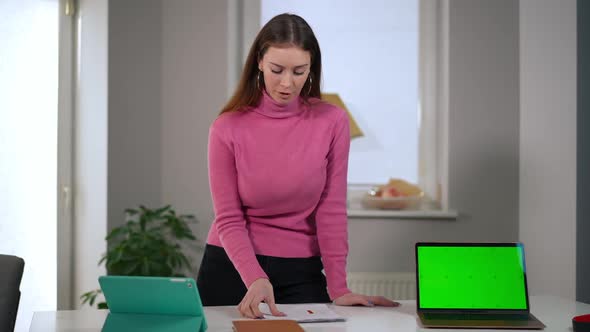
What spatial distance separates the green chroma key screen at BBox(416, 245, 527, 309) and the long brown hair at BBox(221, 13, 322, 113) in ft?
2.04

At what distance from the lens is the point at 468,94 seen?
3.89 m

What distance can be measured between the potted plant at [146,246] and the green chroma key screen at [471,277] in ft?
6.15

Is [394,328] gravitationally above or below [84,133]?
below

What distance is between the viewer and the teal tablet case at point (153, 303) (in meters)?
1.62

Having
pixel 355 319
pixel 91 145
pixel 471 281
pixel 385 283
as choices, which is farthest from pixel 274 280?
pixel 91 145

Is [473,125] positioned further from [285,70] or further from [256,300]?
[256,300]

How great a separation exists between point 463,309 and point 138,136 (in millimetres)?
2363

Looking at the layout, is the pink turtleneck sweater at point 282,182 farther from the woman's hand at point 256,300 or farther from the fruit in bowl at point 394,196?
the fruit in bowl at point 394,196

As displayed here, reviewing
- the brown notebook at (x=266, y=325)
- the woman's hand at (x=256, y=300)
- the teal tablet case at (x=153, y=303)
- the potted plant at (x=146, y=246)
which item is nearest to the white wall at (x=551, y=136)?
the potted plant at (x=146, y=246)

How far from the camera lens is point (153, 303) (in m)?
1.66

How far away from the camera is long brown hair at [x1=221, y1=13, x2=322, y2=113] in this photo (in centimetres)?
212

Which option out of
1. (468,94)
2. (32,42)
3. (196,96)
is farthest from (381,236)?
(32,42)

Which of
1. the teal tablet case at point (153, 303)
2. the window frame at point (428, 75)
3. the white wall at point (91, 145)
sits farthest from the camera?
the window frame at point (428, 75)

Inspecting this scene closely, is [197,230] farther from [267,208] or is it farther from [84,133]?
[267,208]
